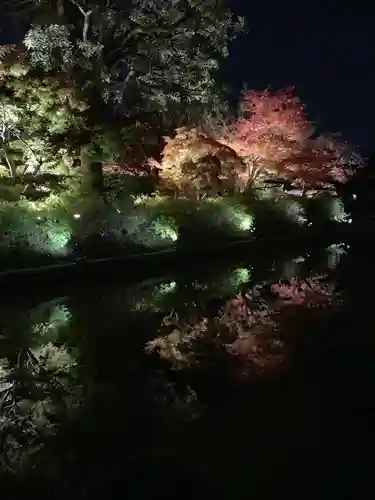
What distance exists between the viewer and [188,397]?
7.14 meters

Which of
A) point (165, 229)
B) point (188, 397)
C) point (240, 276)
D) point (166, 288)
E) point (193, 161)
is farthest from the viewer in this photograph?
point (193, 161)

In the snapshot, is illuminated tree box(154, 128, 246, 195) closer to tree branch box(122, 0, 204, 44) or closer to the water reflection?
tree branch box(122, 0, 204, 44)

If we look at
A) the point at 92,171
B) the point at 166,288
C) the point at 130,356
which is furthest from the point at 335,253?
the point at 130,356

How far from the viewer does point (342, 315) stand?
39.0 ft

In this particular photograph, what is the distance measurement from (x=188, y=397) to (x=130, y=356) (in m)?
2.20

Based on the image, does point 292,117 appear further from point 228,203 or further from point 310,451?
point 310,451

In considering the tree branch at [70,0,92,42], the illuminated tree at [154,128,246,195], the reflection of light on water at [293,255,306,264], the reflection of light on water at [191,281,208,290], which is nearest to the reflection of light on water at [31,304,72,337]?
the reflection of light on water at [191,281,208,290]

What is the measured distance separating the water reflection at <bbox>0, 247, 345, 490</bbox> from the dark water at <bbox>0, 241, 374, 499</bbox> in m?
0.03

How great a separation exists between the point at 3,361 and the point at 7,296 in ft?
21.0

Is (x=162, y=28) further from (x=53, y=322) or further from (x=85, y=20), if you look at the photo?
(x=53, y=322)

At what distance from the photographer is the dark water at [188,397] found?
501 centimetres

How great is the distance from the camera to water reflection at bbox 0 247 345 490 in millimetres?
6086

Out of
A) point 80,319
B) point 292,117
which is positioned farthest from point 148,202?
point 80,319

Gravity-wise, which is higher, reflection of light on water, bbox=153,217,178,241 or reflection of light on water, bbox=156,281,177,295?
reflection of light on water, bbox=153,217,178,241
